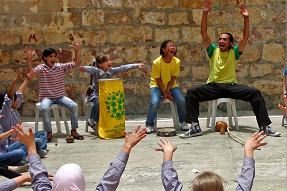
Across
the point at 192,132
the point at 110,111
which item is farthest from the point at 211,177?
the point at 110,111

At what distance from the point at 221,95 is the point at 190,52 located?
1725mm

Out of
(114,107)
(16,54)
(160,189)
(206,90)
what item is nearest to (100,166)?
(160,189)

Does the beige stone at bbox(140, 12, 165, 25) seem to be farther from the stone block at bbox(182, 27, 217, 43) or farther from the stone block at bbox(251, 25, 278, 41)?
the stone block at bbox(251, 25, 278, 41)

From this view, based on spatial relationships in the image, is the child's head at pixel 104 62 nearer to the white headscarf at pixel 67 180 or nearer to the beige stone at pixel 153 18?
the beige stone at pixel 153 18

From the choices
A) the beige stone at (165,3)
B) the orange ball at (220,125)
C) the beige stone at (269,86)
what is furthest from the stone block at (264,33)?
the orange ball at (220,125)

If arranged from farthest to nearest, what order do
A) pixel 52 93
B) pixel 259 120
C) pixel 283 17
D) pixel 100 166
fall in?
pixel 283 17
pixel 52 93
pixel 259 120
pixel 100 166

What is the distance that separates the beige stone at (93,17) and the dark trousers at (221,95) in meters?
2.43

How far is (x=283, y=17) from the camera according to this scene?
292 inches

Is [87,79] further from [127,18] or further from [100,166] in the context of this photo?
[100,166]

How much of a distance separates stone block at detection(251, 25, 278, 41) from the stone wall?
0.02 m

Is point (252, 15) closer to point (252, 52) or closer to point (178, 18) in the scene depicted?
point (252, 52)

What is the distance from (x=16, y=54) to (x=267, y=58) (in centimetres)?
416

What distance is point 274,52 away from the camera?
7.48 meters

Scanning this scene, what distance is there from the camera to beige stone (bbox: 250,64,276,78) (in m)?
7.50
